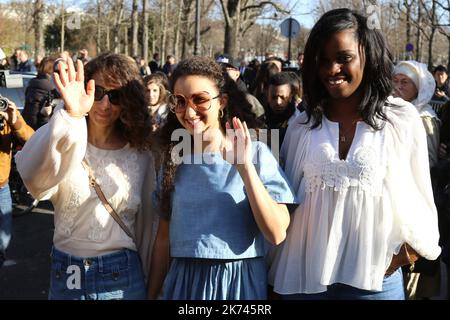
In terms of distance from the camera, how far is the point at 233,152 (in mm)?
1764

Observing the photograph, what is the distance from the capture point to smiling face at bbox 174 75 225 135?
74.2 inches

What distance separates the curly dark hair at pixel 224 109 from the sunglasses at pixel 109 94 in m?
0.23

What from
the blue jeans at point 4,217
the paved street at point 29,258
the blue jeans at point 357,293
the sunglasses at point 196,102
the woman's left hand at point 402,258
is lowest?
the paved street at point 29,258

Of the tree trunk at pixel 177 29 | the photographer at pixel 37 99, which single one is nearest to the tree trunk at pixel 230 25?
the tree trunk at pixel 177 29

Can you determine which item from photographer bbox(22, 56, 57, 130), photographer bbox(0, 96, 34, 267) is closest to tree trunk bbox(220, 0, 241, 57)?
photographer bbox(22, 56, 57, 130)

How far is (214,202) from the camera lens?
1.84 meters

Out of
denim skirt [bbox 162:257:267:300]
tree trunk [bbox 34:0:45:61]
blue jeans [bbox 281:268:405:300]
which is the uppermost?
tree trunk [bbox 34:0:45:61]

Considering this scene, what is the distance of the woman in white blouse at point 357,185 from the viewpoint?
6.07ft

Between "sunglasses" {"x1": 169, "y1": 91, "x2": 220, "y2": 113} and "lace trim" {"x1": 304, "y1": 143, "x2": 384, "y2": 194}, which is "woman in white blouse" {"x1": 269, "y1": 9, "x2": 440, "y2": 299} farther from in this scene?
"sunglasses" {"x1": 169, "y1": 91, "x2": 220, "y2": 113}

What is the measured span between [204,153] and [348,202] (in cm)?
57

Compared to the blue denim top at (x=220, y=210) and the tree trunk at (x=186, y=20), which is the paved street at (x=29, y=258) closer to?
the blue denim top at (x=220, y=210)

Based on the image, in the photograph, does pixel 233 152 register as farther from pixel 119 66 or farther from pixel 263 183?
pixel 119 66

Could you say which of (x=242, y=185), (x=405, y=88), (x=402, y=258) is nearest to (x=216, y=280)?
(x=242, y=185)

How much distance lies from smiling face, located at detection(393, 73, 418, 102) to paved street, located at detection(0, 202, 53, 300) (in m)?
3.18
